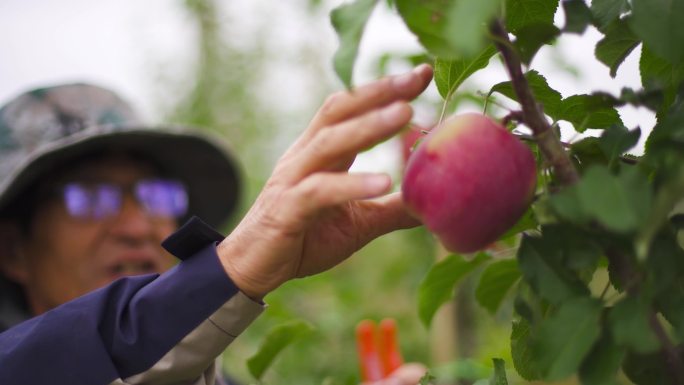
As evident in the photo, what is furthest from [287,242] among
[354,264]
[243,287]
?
[354,264]

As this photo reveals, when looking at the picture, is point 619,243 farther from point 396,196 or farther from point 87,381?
point 87,381

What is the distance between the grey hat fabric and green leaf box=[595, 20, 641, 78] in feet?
3.87

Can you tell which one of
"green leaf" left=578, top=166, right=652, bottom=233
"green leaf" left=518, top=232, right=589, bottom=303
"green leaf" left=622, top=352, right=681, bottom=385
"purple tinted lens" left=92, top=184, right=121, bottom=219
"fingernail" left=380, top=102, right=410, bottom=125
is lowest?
"purple tinted lens" left=92, top=184, right=121, bottom=219

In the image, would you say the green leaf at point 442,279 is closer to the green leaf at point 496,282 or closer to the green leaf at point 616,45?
the green leaf at point 496,282

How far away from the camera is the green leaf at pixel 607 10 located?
0.53 m

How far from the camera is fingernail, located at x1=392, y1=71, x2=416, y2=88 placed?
51 cm

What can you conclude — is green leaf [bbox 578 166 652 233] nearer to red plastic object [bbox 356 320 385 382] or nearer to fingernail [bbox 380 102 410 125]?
fingernail [bbox 380 102 410 125]

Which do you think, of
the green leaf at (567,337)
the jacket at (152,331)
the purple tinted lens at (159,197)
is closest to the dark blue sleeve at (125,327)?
the jacket at (152,331)

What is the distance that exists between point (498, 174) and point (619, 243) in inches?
3.4

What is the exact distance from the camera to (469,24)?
0.38 metres

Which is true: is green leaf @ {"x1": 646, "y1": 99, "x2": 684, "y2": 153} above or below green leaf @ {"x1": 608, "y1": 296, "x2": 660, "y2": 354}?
above

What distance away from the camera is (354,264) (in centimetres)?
423

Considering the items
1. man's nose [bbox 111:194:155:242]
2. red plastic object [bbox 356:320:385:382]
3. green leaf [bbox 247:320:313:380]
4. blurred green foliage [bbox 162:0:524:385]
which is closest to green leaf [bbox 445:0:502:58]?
A: green leaf [bbox 247:320:313:380]

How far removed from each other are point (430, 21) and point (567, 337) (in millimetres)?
210
